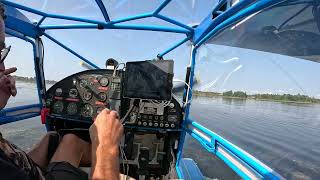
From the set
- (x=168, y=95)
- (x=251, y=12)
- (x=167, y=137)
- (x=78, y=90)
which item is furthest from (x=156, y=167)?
(x=251, y=12)

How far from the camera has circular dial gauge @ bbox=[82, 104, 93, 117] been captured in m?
3.40

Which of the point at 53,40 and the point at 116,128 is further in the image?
the point at 53,40

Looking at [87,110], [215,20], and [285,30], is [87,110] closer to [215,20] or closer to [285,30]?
[215,20]

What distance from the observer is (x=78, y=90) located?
3.48m

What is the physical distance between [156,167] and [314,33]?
96.0 inches

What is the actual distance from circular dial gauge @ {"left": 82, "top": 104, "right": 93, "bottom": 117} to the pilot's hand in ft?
6.66

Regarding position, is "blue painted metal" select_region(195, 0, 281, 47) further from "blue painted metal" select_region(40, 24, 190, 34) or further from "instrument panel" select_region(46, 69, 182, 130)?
"instrument panel" select_region(46, 69, 182, 130)

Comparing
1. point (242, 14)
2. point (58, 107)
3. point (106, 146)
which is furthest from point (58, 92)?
point (242, 14)

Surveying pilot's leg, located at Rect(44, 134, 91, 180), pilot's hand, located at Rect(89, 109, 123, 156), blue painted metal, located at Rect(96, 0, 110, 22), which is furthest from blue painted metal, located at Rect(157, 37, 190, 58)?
pilot's hand, located at Rect(89, 109, 123, 156)

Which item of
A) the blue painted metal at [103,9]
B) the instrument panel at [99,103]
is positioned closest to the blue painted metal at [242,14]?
the instrument panel at [99,103]

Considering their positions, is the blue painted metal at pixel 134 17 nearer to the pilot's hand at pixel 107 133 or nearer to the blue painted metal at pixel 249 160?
the blue painted metal at pixel 249 160

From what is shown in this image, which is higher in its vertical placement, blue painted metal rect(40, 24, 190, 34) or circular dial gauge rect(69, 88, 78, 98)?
blue painted metal rect(40, 24, 190, 34)

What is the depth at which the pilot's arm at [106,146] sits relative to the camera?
1.23 metres

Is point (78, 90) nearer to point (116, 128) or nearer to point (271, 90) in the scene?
point (116, 128)
